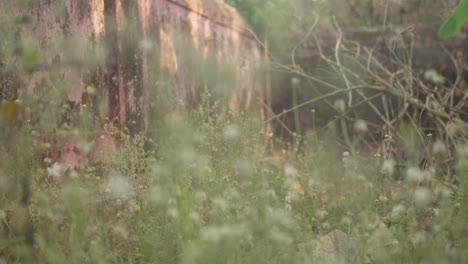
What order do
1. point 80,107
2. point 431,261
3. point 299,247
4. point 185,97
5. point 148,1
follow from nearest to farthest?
point 431,261 → point 299,247 → point 80,107 → point 148,1 → point 185,97

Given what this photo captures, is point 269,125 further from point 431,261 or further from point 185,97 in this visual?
point 431,261

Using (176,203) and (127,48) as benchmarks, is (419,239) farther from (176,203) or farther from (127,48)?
(127,48)

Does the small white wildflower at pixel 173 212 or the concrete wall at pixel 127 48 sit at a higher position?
the concrete wall at pixel 127 48

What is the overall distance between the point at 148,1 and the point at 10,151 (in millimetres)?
1647

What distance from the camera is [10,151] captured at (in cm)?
278

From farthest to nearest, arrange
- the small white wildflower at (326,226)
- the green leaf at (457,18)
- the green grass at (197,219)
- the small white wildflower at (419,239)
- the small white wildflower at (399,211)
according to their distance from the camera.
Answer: the green leaf at (457,18)
the small white wildflower at (326,226)
the small white wildflower at (399,211)
the small white wildflower at (419,239)
the green grass at (197,219)

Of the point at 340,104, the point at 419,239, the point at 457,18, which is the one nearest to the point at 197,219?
the point at 419,239

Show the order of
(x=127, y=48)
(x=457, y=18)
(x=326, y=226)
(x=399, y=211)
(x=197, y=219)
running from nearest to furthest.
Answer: (x=197, y=219), (x=399, y=211), (x=326, y=226), (x=457, y=18), (x=127, y=48)

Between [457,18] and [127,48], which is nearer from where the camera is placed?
[457,18]

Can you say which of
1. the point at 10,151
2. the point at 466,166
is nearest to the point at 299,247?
the point at 466,166

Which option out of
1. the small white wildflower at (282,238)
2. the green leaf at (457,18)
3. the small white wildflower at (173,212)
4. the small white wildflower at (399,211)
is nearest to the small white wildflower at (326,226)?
the small white wildflower at (399,211)

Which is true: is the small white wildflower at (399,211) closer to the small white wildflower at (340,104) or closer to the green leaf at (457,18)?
the small white wildflower at (340,104)

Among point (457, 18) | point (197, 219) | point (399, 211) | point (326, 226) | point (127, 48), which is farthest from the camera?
point (127, 48)

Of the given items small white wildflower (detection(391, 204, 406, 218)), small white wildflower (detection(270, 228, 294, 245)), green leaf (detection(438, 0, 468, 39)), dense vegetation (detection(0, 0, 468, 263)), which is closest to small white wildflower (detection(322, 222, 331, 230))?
dense vegetation (detection(0, 0, 468, 263))
